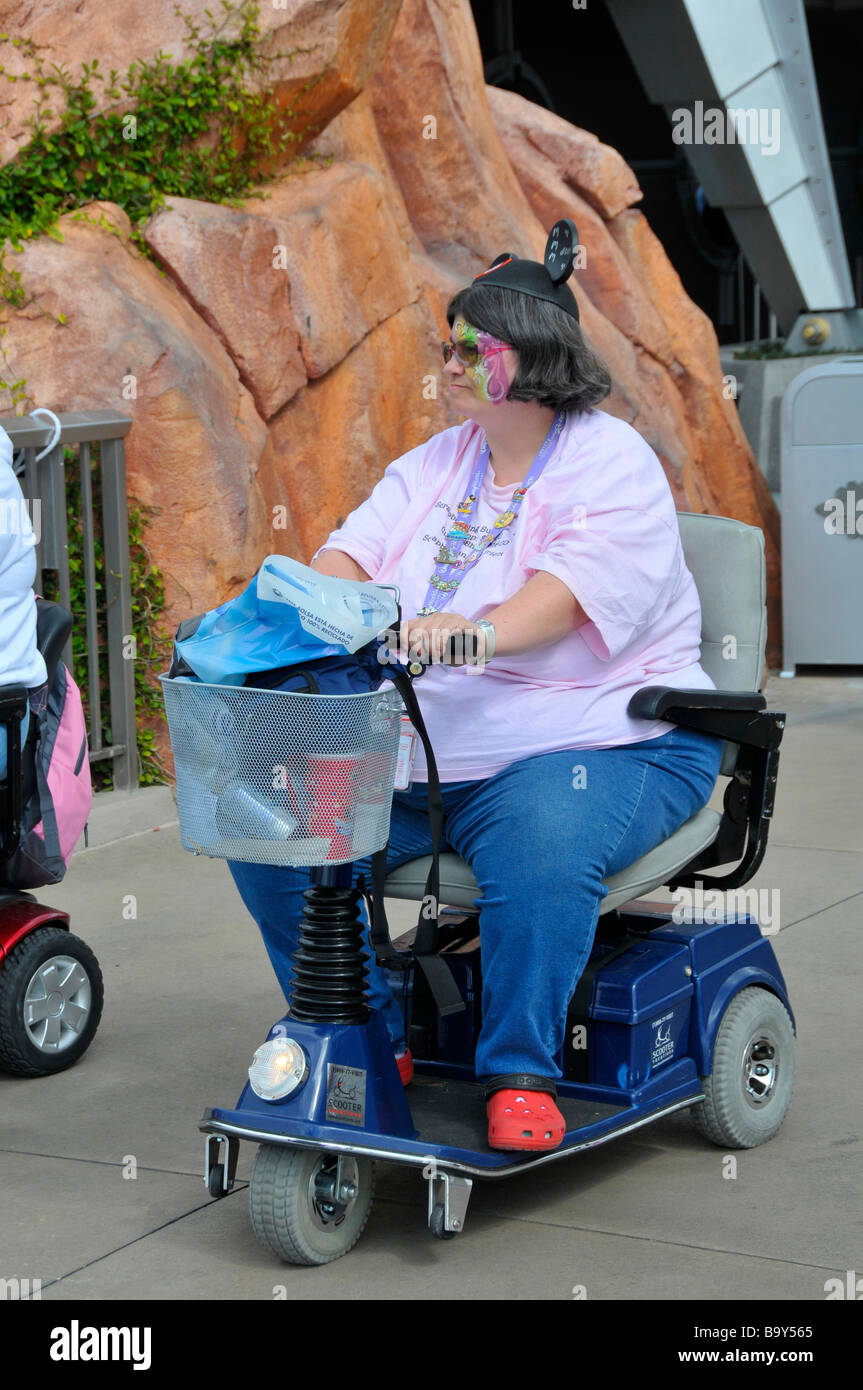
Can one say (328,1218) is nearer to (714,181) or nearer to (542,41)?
(714,181)

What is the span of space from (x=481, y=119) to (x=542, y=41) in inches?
444

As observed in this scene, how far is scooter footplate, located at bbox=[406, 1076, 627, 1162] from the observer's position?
9.21 ft

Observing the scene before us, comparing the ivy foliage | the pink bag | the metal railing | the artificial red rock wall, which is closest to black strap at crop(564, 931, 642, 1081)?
the pink bag

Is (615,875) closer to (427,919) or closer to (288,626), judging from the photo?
(427,919)

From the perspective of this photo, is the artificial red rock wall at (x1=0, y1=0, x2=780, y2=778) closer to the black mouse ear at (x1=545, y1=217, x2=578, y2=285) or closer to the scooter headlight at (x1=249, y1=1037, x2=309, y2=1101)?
the black mouse ear at (x1=545, y1=217, x2=578, y2=285)

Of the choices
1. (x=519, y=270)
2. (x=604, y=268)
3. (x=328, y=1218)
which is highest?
(x=604, y=268)

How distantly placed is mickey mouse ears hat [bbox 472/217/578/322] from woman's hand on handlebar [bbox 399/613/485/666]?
71cm

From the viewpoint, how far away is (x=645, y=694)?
9.97ft

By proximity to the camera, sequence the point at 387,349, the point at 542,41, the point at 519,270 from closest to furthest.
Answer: the point at 519,270, the point at 387,349, the point at 542,41

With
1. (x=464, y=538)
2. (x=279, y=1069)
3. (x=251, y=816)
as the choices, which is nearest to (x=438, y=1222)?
(x=279, y=1069)

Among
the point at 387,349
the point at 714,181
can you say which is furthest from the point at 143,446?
the point at 714,181

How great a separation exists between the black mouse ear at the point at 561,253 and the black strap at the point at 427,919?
0.87 m

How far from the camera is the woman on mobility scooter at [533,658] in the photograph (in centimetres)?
280

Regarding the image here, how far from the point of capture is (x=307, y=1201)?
2.72m
